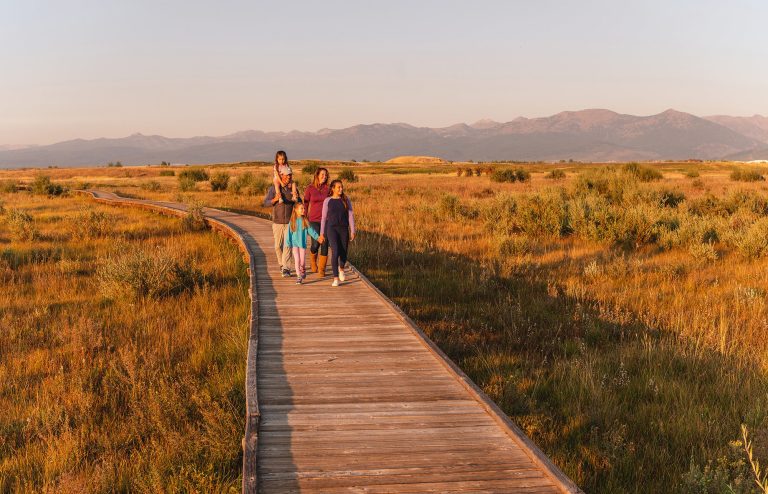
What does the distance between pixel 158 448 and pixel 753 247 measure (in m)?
12.6

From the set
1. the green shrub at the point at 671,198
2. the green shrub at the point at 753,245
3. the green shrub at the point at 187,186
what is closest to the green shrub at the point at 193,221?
the green shrub at the point at 753,245

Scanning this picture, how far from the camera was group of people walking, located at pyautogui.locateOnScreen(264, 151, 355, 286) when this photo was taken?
8797 millimetres

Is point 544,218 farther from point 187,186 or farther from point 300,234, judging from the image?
point 187,186

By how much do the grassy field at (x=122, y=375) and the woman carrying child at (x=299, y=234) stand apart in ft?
3.87

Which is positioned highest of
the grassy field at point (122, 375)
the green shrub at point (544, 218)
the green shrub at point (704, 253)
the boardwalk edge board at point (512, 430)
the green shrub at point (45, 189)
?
Answer: the green shrub at point (45, 189)

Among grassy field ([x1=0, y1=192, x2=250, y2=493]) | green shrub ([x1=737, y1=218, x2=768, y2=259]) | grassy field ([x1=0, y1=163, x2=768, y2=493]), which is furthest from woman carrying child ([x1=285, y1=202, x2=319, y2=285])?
green shrub ([x1=737, y1=218, x2=768, y2=259])

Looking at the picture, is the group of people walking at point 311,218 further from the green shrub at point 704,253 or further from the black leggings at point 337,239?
the green shrub at point 704,253

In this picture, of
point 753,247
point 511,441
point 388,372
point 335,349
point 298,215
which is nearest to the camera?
point 511,441

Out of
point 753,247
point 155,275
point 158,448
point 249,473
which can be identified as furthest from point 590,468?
point 753,247

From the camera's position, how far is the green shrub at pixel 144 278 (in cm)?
939

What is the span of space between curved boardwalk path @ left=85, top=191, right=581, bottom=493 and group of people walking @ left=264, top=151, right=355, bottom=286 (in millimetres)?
2212

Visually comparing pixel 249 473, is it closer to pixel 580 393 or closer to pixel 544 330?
pixel 580 393

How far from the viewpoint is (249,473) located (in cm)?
327

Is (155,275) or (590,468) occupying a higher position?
(155,275)
